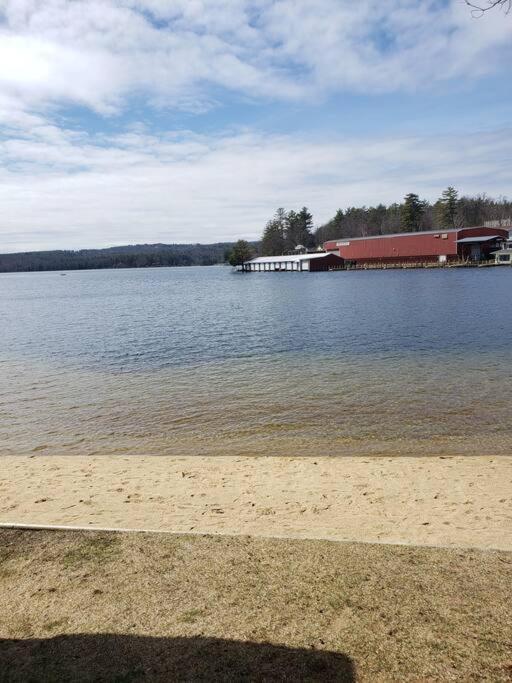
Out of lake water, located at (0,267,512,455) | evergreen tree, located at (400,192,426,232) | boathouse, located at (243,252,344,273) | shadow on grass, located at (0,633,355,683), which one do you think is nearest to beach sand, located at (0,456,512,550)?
lake water, located at (0,267,512,455)

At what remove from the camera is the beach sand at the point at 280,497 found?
20.7 feet

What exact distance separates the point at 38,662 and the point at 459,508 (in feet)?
17.1

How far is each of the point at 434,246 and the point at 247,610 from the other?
104 meters

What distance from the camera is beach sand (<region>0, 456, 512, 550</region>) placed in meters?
6.30

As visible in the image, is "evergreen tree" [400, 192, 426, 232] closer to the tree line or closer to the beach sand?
the tree line

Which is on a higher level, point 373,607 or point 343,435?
point 373,607

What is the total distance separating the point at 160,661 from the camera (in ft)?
12.9

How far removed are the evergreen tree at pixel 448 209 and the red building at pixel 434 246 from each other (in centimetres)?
3602

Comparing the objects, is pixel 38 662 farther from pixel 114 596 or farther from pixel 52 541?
pixel 52 541

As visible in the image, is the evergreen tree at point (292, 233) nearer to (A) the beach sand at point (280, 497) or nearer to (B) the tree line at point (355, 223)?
(B) the tree line at point (355, 223)

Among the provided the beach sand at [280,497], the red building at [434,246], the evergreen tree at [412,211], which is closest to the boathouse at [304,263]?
the red building at [434,246]

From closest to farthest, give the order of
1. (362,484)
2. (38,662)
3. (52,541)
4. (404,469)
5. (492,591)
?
(38,662) < (492,591) < (52,541) < (362,484) < (404,469)

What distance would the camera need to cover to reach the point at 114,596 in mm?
4836

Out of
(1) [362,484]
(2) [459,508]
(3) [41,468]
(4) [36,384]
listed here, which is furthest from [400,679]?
(4) [36,384]
